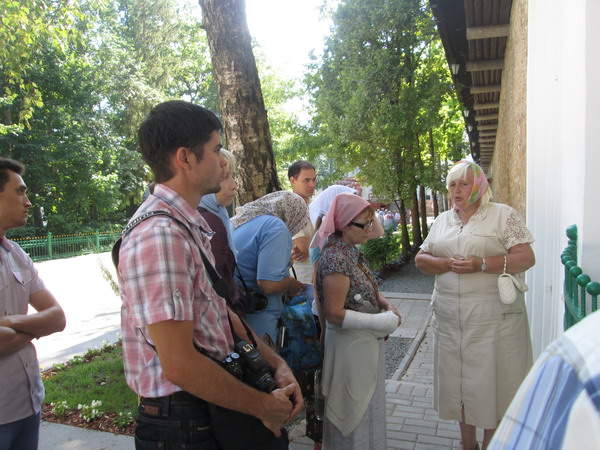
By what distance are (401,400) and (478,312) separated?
1.79 metres

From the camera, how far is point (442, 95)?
40.8ft

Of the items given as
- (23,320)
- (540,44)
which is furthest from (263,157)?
(23,320)

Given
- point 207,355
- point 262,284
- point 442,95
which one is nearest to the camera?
point 207,355

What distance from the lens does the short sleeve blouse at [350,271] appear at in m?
2.85

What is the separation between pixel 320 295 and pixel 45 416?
327 cm

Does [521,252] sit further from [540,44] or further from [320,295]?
[540,44]

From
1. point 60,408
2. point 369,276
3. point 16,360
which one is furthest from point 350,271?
point 60,408

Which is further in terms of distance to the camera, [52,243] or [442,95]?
[52,243]

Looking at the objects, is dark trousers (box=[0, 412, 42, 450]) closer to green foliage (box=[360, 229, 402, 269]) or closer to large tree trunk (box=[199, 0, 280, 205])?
large tree trunk (box=[199, 0, 280, 205])

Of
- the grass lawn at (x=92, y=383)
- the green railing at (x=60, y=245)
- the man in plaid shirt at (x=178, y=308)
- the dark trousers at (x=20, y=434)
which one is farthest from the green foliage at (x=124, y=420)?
the green railing at (x=60, y=245)

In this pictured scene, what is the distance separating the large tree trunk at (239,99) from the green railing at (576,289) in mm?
2949

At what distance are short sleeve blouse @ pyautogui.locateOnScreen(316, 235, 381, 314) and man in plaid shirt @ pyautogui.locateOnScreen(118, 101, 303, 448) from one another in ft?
3.64

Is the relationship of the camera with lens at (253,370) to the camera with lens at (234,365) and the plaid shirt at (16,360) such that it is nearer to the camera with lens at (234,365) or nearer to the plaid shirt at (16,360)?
the camera with lens at (234,365)

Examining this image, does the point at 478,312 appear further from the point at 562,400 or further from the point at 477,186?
the point at 562,400
